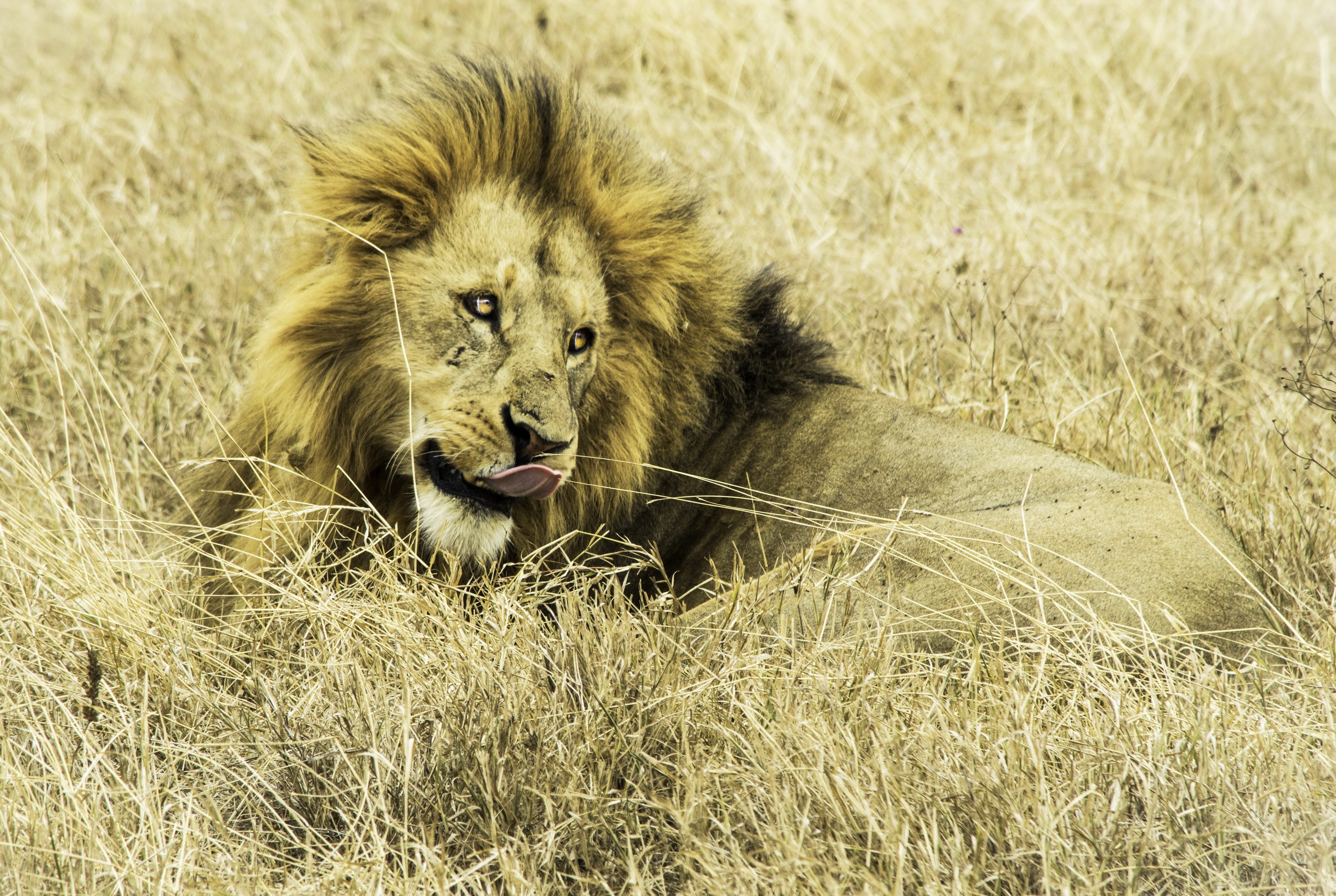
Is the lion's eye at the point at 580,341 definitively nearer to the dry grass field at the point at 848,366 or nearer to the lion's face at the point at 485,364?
the lion's face at the point at 485,364

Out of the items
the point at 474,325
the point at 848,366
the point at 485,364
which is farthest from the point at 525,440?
the point at 848,366

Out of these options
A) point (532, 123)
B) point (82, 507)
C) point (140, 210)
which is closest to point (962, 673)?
point (532, 123)

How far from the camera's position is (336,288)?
3291 millimetres

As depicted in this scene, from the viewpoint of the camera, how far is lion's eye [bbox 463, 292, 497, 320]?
3.24 meters

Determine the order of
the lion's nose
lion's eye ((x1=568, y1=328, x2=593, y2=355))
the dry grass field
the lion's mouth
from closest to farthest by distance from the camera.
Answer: the dry grass field → the lion's nose → the lion's mouth → lion's eye ((x1=568, y1=328, x2=593, y2=355))

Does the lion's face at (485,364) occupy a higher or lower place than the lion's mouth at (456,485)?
higher

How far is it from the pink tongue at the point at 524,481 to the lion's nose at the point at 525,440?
27 millimetres

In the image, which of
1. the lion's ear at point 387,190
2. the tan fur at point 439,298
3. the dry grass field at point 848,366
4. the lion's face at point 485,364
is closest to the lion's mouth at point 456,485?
the lion's face at point 485,364

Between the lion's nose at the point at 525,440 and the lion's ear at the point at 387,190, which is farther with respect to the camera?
the lion's ear at the point at 387,190

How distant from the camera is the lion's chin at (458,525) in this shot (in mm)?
3221

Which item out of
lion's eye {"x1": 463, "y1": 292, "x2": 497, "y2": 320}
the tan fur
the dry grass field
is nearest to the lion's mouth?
the tan fur

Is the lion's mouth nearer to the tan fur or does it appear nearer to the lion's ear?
the tan fur

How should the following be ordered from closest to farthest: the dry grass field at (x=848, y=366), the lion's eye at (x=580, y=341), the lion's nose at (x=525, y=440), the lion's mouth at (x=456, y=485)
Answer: the dry grass field at (x=848, y=366) < the lion's nose at (x=525, y=440) < the lion's mouth at (x=456, y=485) < the lion's eye at (x=580, y=341)

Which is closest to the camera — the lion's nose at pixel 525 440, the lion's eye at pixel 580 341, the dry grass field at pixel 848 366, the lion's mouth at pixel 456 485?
the dry grass field at pixel 848 366
